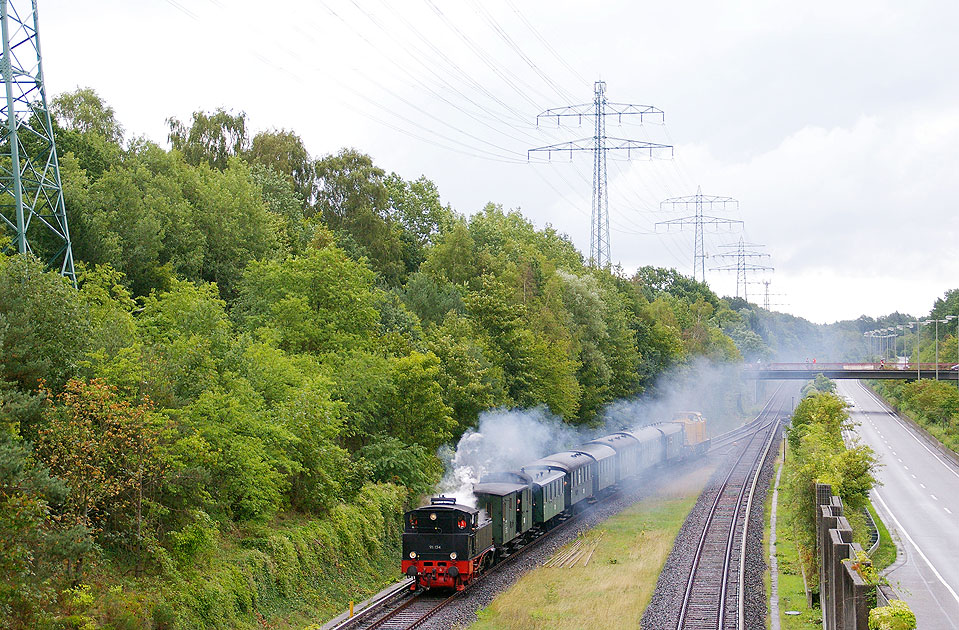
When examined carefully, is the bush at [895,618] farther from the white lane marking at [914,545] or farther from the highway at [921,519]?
the white lane marking at [914,545]

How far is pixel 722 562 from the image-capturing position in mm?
32781

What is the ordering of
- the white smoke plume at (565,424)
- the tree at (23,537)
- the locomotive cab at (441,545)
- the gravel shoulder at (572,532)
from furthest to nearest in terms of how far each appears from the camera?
the white smoke plume at (565,424) < the locomotive cab at (441,545) < the gravel shoulder at (572,532) < the tree at (23,537)

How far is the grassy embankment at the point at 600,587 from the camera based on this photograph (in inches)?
985

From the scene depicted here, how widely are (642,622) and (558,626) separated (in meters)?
2.52

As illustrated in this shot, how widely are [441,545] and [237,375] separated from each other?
8.47 meters

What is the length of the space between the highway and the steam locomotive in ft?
41.3

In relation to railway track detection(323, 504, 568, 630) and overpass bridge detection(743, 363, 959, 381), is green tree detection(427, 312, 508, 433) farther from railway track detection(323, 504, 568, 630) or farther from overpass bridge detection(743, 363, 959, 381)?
overpass bridge detection(743, 363, 959, 381)

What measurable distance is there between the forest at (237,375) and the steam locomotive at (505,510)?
3231mm

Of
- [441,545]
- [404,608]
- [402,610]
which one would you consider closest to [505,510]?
[441,545]

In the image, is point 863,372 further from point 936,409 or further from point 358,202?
point 358,202

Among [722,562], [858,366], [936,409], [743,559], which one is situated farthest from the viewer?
[858,366]

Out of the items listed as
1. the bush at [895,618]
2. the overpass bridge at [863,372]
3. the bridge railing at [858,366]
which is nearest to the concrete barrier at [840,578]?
the bush at [895,618]

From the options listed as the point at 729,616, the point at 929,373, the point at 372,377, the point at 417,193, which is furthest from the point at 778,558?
Answer: the point at 929,373

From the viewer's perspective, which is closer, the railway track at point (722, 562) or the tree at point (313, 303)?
the railway track at point (722, 562)
